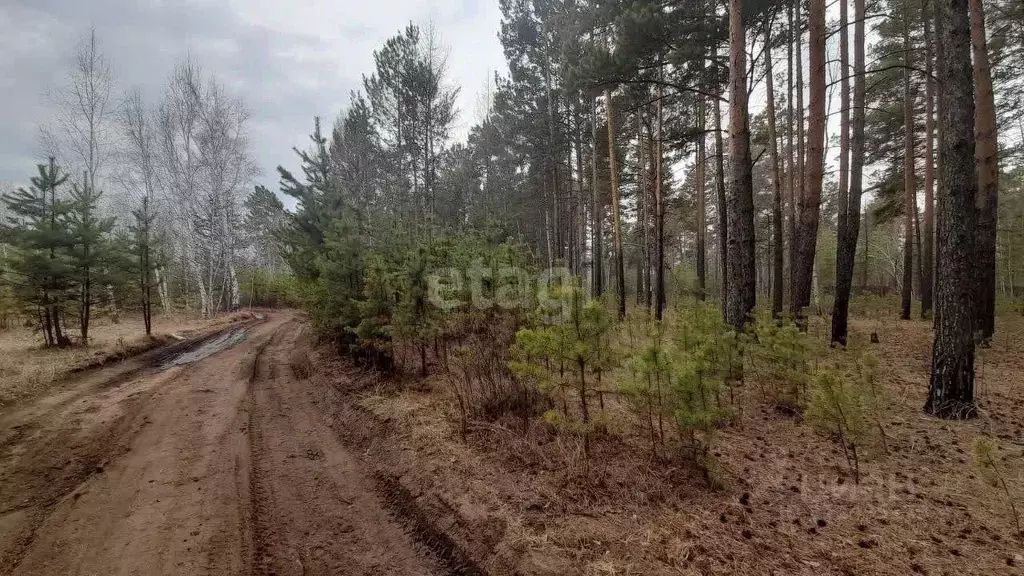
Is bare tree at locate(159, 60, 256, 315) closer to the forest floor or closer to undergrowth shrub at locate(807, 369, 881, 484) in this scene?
the forest floor

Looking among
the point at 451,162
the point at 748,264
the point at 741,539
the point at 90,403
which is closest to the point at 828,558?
the point at 741,539

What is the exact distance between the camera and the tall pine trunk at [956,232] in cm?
439

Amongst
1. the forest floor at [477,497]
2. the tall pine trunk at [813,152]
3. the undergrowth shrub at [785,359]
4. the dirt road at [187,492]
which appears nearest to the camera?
the forest floor at [477,497]

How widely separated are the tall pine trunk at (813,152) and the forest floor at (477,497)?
8.94 ft

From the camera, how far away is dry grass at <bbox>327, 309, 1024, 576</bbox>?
8.11 ft

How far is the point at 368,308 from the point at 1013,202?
3230 cm

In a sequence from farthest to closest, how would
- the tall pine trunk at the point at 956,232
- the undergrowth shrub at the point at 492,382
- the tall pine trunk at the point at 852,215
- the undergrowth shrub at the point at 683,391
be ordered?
the tall pine trunk at the point at 852,215 → the undergrowth shrub at the point at 492,382 → the tall pine trunk at the point at 956,232 → the undergrowth shrub at the point at 683,391

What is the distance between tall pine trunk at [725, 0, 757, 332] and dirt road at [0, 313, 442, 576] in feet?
18.4

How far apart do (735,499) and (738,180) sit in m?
4.74

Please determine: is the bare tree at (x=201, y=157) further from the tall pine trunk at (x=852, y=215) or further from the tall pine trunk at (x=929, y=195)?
the tall pine trunk at (x=929, y=195)

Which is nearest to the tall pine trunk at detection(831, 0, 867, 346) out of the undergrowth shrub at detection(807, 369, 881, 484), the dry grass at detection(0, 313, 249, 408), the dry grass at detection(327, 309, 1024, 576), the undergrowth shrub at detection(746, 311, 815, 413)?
the dry grass at detection(327, 309, 1024, 576)

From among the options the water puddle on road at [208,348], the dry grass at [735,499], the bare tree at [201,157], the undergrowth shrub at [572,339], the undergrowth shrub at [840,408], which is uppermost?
the bare tree at [201,157]

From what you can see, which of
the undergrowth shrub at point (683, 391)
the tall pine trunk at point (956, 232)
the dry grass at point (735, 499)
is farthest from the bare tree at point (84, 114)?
the tall pine trunk at point (956, 232)

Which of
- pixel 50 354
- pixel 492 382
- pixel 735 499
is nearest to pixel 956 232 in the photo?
pixel 735 499
